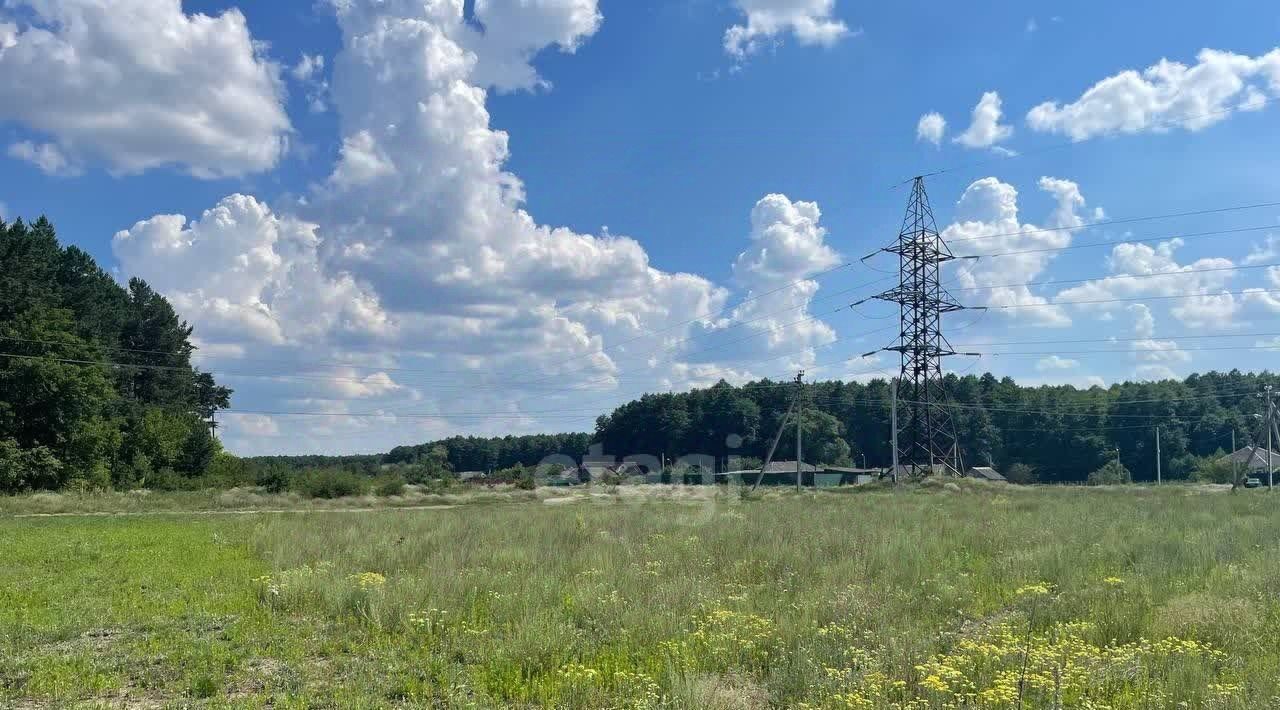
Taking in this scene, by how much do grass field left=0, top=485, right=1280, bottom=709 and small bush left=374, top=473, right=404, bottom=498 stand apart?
38.6 m

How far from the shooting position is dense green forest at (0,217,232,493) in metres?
49.6

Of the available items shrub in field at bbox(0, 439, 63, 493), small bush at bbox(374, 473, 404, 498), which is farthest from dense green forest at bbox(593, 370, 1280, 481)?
shrub in field at bbox(0, 439, 63, 493)

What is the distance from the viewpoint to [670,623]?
9.30 meters

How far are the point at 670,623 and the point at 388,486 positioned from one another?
170 feet

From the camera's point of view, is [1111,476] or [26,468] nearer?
[26,468]

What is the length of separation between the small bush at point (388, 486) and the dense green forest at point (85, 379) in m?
17.8

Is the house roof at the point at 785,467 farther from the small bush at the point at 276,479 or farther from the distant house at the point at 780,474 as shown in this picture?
the small bush at the point at 276,479

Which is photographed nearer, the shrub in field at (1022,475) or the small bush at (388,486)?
the small bush at (388,486)

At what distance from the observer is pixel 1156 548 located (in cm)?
1455

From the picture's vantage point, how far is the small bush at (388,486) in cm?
5606

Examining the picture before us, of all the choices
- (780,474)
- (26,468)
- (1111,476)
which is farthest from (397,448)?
(1111,476)

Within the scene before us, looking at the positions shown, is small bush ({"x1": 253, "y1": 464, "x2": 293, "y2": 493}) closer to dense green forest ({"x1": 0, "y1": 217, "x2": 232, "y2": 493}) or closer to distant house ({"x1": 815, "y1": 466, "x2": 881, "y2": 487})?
dense green forest ({"x1": 0, "y1": 217, "x2": 232, "y2": 493})

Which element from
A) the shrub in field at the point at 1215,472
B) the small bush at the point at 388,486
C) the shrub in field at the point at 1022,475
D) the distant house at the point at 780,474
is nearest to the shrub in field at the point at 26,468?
the small bush at the point at 388,486

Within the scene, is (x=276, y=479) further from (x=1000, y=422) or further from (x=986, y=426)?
(x=1000, y=422)
